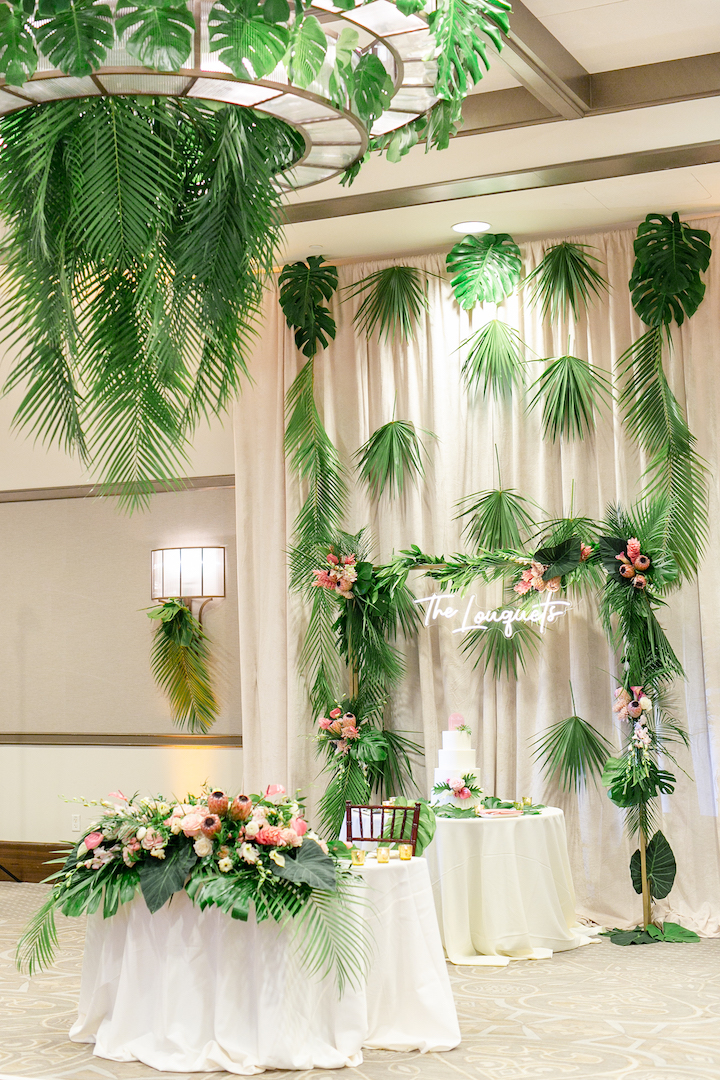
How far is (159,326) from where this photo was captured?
79.1 inches

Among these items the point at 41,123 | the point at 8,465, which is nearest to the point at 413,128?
the point at 41,123

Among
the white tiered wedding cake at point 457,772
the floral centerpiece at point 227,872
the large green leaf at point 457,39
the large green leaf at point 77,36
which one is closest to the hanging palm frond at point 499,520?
the white tiered wedding cake at point 457,772

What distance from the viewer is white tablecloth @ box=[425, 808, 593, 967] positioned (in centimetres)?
573

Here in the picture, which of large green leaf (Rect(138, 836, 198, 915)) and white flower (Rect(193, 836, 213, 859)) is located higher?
white flower (Rect(193, 836, 213, 859))

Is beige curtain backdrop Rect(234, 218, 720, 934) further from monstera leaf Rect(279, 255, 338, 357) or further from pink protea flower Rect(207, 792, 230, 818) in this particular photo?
pink protea flower Rect(207, 792, 230, 818)

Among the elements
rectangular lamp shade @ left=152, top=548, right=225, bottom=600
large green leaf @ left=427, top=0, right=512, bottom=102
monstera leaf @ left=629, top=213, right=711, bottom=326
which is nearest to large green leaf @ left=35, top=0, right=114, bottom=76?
large green leaf @ left=427, top=0, right=512, bottom=102

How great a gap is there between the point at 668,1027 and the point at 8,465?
19.4 feet

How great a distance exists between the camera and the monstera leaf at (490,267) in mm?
6809

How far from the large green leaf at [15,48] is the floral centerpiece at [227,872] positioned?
112 inches

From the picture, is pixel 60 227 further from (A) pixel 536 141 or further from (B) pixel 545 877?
(B) pixel 545 877

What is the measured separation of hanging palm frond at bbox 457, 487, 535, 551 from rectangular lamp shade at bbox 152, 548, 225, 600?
1.79 metres

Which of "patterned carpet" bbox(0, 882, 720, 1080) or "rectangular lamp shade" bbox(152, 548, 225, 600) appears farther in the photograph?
"rectangular lamp shade" bbox(152, 548, 225, 600)

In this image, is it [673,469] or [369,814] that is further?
[673,469]

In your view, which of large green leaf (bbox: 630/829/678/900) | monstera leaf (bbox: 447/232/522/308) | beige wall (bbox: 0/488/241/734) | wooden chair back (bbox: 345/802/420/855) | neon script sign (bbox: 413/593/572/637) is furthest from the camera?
beige wall (bbox: 0/488/241/734)
